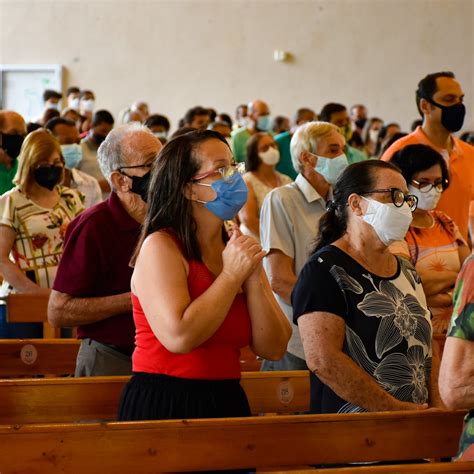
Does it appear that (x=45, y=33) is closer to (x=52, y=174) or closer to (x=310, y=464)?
(x=52, y=174)

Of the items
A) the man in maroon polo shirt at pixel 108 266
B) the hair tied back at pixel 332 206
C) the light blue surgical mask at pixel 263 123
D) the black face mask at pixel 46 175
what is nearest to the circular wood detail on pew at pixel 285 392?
the man in maroon polo shirt at pixel 108 266

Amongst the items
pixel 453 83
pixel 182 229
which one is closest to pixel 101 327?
pixel 182 229

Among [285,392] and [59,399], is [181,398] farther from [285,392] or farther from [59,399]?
[285,392]

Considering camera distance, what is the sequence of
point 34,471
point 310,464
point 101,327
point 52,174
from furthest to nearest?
1. point 52,174
2. point 101,327
3. point 310,464
4. point 34,471

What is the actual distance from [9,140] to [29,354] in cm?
232

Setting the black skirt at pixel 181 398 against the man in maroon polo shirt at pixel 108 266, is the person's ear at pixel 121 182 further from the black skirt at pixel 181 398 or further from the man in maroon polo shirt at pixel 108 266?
the black skirt at pixel 181 398

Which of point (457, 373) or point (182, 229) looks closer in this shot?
point (457, 373)

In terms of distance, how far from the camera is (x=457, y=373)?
240cm

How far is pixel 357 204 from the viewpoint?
3254 millimetres

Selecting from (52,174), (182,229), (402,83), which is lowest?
(182,229)

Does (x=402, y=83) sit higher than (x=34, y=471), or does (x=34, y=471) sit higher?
(x=402, y=83)

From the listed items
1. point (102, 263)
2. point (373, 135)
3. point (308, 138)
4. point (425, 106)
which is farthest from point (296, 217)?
point (373, 135)

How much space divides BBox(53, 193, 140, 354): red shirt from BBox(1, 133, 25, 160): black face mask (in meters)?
2.71

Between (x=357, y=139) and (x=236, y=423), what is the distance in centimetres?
946
